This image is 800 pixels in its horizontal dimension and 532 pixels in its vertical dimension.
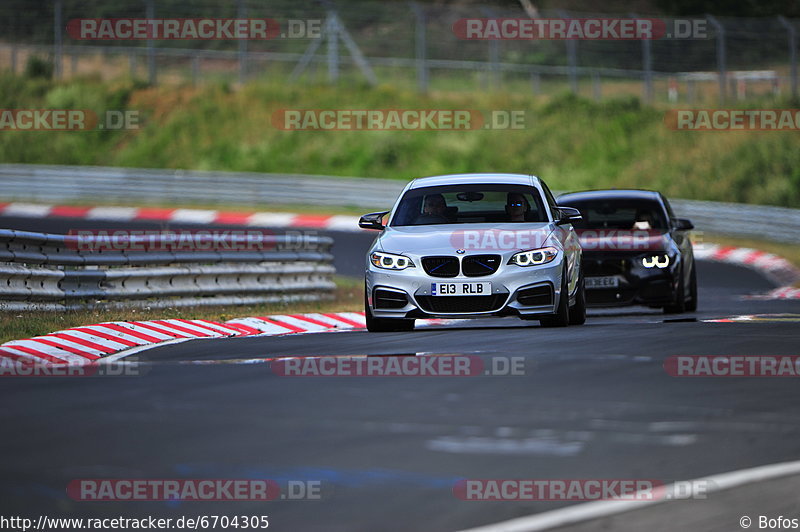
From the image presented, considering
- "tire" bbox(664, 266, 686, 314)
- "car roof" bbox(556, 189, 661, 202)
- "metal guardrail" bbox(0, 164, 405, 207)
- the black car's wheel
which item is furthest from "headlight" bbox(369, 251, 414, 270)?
"metal guardrail" bbox(0, 164, 405, 207)

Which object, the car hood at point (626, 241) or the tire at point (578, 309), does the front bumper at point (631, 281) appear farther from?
the tire at point (578, 309)

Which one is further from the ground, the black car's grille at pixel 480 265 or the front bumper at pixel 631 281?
the black car's grille at pixel 480 265

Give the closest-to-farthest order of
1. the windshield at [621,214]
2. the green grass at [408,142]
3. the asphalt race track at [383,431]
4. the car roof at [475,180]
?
the asphalt race track at [383,431], the car roof at [475,180], the windshield at [621,214], the green grass at [408,142]

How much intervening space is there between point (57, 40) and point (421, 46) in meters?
12.0

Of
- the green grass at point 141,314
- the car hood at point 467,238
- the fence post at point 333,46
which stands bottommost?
the green grass at point 141,314

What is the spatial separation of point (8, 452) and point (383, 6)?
36345mm

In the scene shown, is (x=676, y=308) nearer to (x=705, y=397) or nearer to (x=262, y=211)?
(x=705, y=397)

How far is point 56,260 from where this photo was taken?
49.7ft

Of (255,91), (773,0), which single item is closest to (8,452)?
(255,91)

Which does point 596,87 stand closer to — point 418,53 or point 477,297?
point 418,53

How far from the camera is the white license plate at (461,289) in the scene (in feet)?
44.2

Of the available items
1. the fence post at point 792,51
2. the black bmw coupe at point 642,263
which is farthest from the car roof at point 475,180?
the fence post at point 792,51

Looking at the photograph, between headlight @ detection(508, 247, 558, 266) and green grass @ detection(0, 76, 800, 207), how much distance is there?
24614mm

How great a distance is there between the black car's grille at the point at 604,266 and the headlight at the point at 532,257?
366 cm
